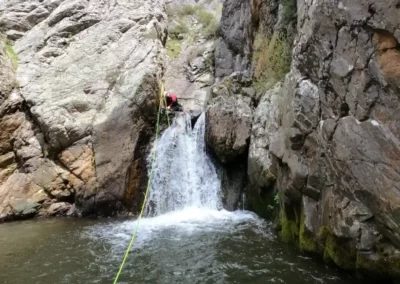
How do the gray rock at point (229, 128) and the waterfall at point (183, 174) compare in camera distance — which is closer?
the gray rock at point (229, 128)

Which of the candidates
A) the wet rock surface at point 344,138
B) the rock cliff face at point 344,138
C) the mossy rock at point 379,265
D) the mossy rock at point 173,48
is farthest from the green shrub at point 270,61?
the mossy rock at point 173,48

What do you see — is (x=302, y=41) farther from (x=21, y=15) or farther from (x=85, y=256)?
(x=21, y=15)

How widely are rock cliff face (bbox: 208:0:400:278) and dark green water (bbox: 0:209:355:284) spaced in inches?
26.1

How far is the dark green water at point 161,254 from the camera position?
18.8 ft

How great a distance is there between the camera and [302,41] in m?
6.68

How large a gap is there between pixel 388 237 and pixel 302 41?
3.85 meters

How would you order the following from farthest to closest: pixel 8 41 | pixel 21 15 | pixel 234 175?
pixel 21 15
pixel 8 41
pixel 234 175

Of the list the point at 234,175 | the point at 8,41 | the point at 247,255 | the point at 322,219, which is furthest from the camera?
the point at 8,41

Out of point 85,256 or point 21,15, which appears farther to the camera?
point 21,15

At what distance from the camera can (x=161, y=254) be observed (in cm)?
677

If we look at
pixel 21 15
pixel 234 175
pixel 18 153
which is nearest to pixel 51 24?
pixel 21 15

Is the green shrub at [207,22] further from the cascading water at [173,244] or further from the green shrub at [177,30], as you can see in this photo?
the cascading water at [173,244]

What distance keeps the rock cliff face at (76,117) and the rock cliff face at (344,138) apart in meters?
5.10

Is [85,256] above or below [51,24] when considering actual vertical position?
below
